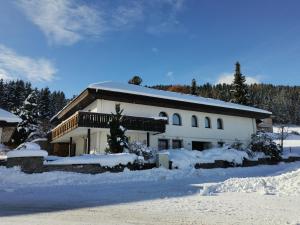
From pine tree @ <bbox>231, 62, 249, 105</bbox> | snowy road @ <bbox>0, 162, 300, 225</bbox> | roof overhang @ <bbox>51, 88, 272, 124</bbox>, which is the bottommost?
snowy road @ <bbox>0, 162, 300, 225</bbox>

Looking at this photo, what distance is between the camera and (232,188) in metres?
12.5

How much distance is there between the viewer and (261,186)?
41.1ft

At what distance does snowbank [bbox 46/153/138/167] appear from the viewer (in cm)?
1770

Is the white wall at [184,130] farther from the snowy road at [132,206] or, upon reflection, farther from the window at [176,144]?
the snowy road at [132,206]

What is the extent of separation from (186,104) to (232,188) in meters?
19.0

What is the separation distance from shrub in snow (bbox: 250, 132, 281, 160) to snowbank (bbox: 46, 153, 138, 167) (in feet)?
53.4

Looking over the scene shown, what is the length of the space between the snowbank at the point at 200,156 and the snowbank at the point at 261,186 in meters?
9.39

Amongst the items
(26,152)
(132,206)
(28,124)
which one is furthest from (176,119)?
(28,124)

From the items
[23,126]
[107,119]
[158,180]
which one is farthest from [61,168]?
[23,126]

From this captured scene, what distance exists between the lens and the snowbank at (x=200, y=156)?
2286 cm

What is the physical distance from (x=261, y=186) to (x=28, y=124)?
3915 centimetres

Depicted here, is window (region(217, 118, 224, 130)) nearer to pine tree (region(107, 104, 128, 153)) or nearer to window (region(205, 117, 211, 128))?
window (region(205, 117, 211, 128))

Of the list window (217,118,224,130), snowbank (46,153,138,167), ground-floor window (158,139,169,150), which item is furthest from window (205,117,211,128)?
snowbank (46,153,138,167)

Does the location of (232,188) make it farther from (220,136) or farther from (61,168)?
(220,136)
